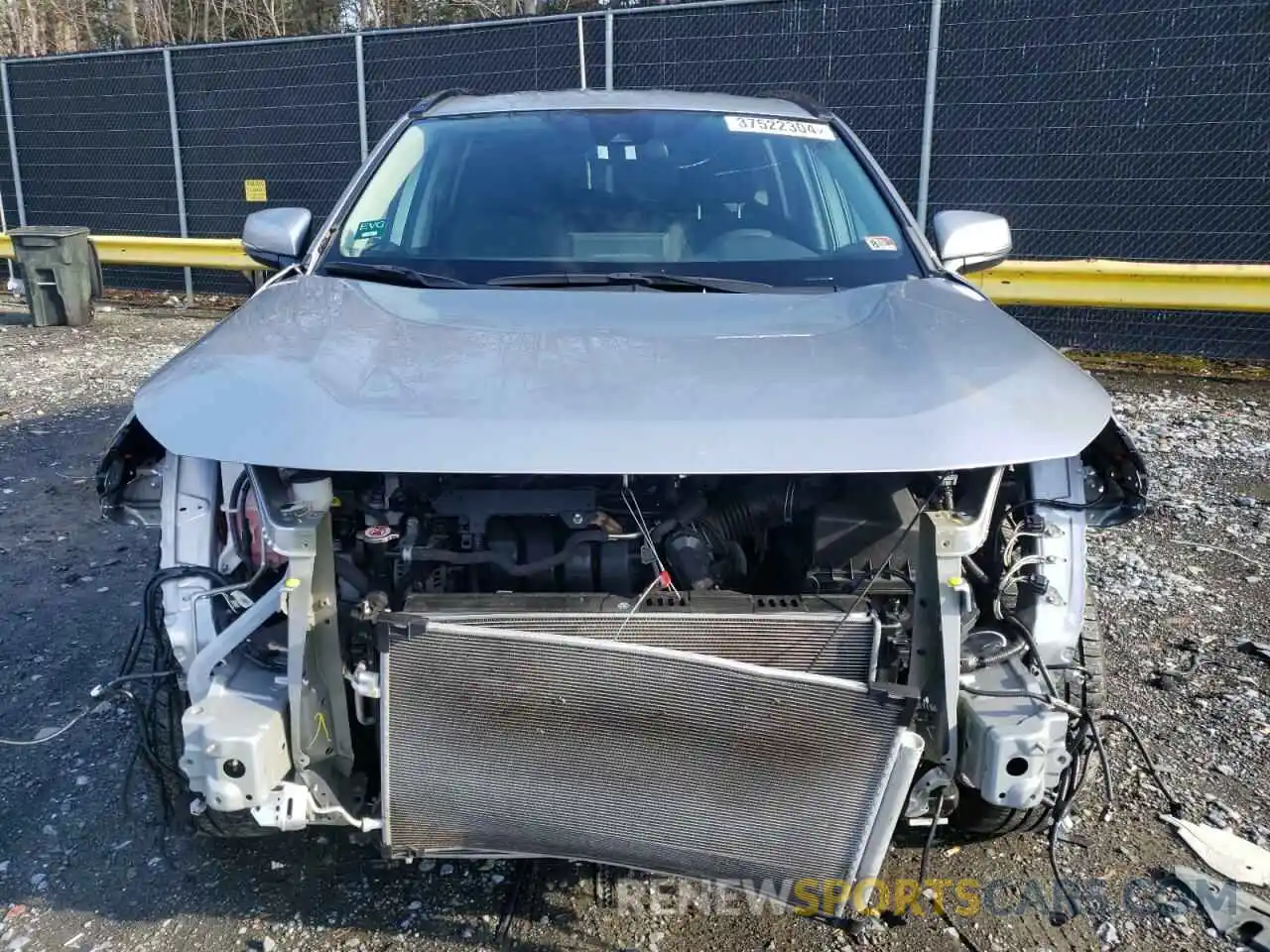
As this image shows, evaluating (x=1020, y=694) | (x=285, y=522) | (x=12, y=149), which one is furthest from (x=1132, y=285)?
(x=12, y=149)

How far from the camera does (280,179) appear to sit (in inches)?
409

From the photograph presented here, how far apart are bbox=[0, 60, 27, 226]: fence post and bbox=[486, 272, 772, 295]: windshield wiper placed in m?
11.2

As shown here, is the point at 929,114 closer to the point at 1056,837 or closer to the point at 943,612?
the point at 1056,837

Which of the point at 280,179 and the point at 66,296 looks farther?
the point at 280,179

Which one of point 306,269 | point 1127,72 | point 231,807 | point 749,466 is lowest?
point 231,807

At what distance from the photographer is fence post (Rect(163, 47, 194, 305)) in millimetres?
10547

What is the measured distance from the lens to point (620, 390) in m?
2.08

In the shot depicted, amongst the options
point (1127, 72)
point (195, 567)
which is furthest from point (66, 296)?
point (1127, 72)

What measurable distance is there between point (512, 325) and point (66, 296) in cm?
879

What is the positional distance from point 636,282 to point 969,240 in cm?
124

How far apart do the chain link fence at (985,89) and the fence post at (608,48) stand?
0.02 m

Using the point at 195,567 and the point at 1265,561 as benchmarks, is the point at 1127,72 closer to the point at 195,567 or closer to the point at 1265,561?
the point at 1265,561

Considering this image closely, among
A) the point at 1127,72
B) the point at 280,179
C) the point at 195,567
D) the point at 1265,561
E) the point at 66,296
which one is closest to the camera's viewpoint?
the point at 195,567

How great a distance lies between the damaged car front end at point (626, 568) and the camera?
6.44 ft
